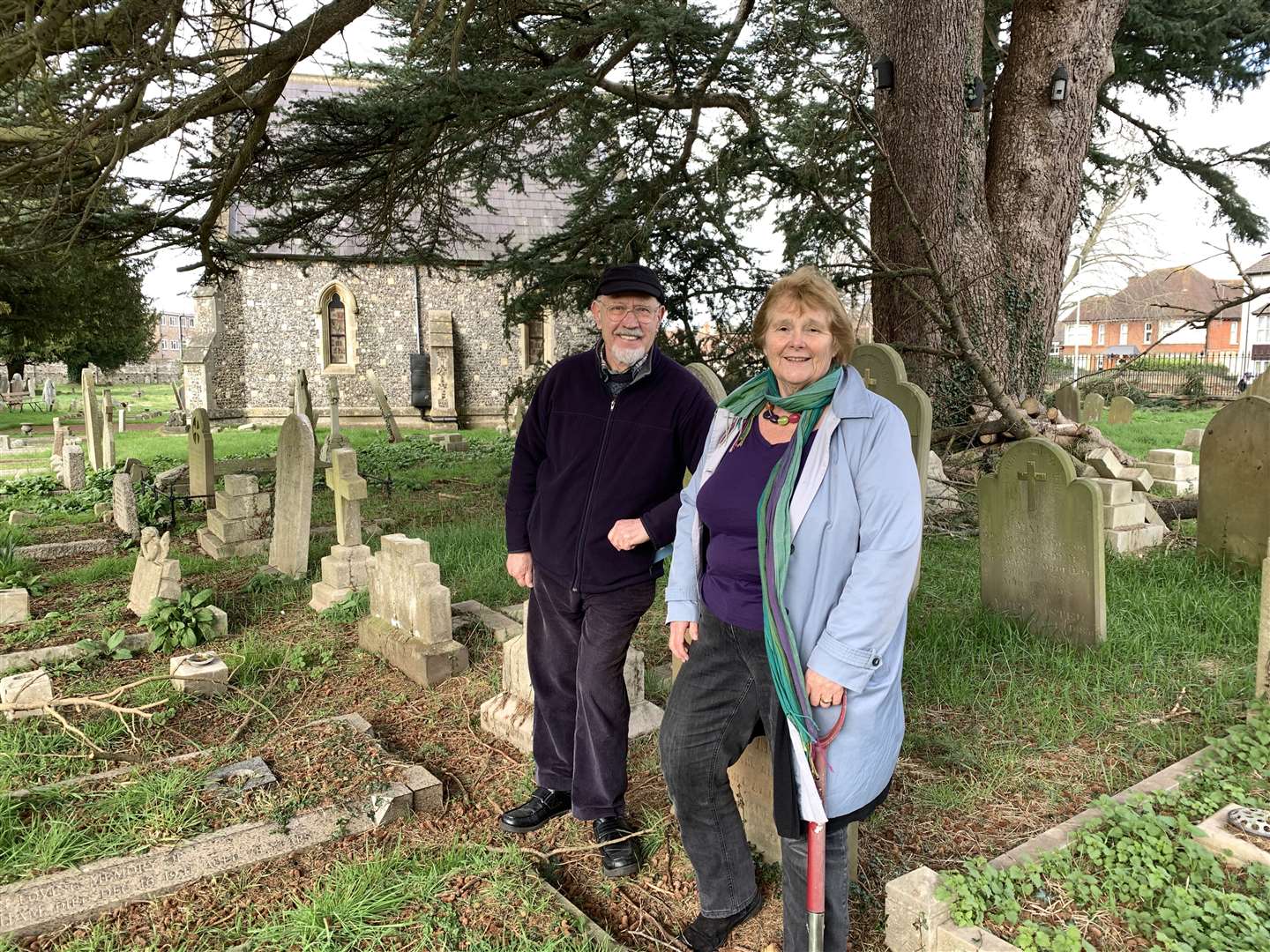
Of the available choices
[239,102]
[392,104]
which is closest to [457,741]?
[239,102]

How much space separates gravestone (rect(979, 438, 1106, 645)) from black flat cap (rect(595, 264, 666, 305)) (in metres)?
2.83

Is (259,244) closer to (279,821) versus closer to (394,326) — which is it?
(279,821)

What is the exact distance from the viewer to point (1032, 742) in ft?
11.5

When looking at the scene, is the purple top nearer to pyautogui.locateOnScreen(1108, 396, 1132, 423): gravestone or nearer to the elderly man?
the elderly man

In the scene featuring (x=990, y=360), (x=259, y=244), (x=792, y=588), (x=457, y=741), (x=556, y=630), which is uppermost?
(x=259, y=244)

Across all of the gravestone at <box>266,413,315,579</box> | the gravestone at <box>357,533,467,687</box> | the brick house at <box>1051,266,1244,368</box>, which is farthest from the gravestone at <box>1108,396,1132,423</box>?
the brick house at <box>1051,266,1244,368</box>

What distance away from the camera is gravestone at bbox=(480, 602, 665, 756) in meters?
3.78

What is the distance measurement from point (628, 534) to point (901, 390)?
3457 mm

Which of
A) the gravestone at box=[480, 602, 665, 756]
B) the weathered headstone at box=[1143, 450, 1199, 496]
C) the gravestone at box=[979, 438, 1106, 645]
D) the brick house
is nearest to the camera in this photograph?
the gravestone at box=[480, 602, 665, 756]

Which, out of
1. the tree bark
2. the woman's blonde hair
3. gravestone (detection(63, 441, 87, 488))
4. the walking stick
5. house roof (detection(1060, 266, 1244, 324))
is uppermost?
house roof (detection(1060, 266, 1244, 324))

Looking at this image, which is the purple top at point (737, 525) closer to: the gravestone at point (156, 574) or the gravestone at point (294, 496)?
the gravestone at point (156, 574)

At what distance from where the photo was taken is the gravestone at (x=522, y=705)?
378 centimetres

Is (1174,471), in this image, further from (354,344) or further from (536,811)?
(354,344)

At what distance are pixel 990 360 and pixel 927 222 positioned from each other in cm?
150
